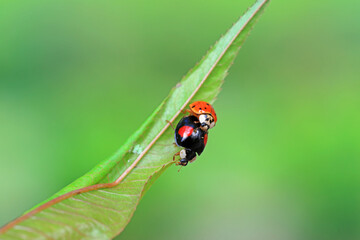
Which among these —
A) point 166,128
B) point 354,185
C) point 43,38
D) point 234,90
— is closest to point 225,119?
point 234,90

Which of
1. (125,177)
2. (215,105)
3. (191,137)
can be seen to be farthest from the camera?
(215,105)

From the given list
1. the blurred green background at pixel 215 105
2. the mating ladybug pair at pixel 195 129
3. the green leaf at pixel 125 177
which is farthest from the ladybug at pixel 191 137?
the blurred green background at pixel 215 105

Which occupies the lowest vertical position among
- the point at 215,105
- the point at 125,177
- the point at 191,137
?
the point at 215,105

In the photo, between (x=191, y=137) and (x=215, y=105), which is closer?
(x=191, y=137)

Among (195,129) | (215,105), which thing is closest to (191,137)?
(195,129)

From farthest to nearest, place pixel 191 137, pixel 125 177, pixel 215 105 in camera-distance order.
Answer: pixel 215 105 → pixel 191 137 → pixel 125 177

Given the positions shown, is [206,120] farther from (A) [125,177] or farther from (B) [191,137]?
(A) [125,177]

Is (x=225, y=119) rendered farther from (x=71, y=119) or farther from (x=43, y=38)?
(x=43, y=38)

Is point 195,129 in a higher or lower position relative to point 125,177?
lower
